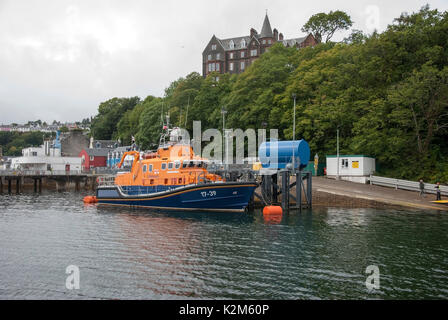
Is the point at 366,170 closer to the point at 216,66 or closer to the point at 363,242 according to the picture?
the point at 363,242

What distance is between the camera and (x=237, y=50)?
9188cm

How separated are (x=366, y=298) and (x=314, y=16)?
61189 millimetres

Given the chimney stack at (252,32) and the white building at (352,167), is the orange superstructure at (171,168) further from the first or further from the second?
the chimney stack at (252,32)

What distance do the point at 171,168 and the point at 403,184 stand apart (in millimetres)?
20995

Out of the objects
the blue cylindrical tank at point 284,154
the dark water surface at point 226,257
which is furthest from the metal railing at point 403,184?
the blue cylindrical tank at point 284,154

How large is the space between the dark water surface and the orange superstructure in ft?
14.9

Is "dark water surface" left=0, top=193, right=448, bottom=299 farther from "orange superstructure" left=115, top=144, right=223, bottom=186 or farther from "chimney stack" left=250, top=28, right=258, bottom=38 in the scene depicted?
"chimney stack" left=250, top=28, right=258, bottom=38

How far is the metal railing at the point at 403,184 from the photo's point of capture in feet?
107

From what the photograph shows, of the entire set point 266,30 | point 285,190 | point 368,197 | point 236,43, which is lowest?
point 368,197

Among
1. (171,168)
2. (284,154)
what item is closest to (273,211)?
(284,154)

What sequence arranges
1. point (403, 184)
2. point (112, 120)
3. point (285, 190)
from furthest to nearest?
point (112, 120) < point (403, 184) < point (285, 190)

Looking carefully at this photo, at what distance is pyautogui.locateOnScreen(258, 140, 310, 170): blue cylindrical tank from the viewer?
1232 inches

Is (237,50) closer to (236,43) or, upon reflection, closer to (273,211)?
(236,43)

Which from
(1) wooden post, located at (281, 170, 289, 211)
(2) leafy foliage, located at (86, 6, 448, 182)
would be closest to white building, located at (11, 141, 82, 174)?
(2) leafy foliage, located at (86, 6, 448, 182)
